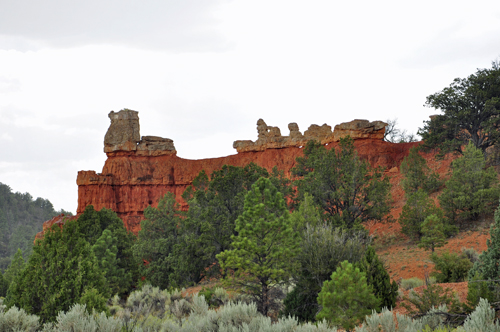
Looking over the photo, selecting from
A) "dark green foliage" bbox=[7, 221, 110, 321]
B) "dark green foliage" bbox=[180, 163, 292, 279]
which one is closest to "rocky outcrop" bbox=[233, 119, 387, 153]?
"dark green foliage" bbox=[180, 163, 292, 279]

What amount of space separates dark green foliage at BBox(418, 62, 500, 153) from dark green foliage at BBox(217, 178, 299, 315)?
22.0 metres

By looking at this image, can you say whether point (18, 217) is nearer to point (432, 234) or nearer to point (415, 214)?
point (415, 214)

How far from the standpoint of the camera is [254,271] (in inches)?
720

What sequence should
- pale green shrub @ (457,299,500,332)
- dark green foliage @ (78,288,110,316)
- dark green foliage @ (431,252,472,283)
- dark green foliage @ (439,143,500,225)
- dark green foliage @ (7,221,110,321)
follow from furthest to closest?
dark green foliage @ (439,143,500,225) < dark green foliage @ (431,252,472,283) < dark green foliage @ (7,221,110,321) < dark green foliage @ (78,288,110,316) < pale green shrub @ (457,299,500,332)

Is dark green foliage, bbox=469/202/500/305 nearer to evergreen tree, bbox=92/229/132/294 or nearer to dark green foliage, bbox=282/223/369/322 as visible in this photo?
dark green foliage, bbox=282/223/369/322

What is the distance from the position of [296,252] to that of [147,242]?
1657 centimetres

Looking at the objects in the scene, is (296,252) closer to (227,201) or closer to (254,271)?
(254,271)

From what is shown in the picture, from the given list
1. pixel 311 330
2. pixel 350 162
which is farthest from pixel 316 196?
pixel 311 330

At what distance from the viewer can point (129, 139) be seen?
57000 millimetres

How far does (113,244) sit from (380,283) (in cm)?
2270

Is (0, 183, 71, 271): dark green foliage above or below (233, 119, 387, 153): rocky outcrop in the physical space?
below

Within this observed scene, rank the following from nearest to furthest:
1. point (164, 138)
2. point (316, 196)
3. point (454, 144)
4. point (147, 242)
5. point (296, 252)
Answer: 1. point (296, 252)
2. point (316, 196)
3. point (147, 242)
4. point (454, 144)
5. point (164, 138)

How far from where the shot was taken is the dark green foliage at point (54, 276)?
1225 cm

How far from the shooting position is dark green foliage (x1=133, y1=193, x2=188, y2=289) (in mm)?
29188
